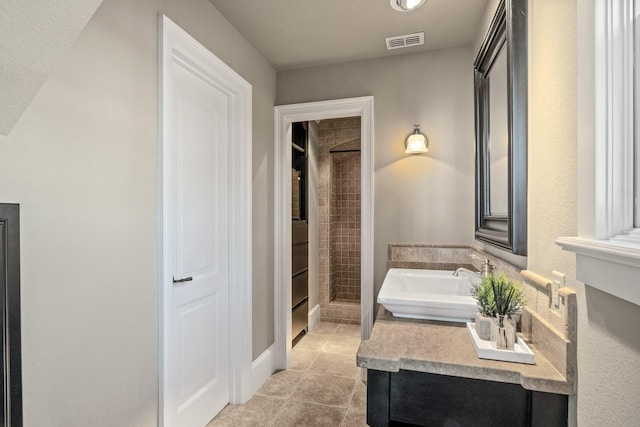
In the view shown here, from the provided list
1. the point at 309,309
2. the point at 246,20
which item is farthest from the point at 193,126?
the point at 309,309

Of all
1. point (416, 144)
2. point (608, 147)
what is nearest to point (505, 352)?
point (608, 147)

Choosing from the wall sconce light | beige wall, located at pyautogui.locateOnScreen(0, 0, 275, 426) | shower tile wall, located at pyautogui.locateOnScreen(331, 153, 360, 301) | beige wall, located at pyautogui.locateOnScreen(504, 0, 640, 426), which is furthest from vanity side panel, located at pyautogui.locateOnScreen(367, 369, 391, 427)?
shower tile wall, located at pyautogui.locateOnScreen(331, 153, 360, 301)

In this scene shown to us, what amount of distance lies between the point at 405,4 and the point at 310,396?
2.62 metres

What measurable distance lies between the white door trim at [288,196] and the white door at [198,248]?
23.1 inches

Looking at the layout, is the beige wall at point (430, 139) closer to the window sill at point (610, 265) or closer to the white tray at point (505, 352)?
the white tray at point (505, 352)

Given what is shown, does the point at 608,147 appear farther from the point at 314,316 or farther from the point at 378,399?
the point at 314,316

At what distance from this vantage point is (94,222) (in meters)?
1.21

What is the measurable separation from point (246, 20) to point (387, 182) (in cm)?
147

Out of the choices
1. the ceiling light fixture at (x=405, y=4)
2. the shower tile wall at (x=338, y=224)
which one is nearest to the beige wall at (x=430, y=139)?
the ceiling light fixture at (x=405, y=4)

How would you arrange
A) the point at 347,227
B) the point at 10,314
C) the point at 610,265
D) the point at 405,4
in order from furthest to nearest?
1. the point at 347,227
2. the point at 405,4
3. the point at 10,314
4. the point at 610,265

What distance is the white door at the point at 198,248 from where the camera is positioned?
1.76 meters

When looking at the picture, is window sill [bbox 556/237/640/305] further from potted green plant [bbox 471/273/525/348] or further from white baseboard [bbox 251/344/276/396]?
white baseboard [bbox 251/344/276/396]

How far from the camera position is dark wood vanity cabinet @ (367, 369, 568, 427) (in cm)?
97

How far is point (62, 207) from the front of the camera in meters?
1.10
